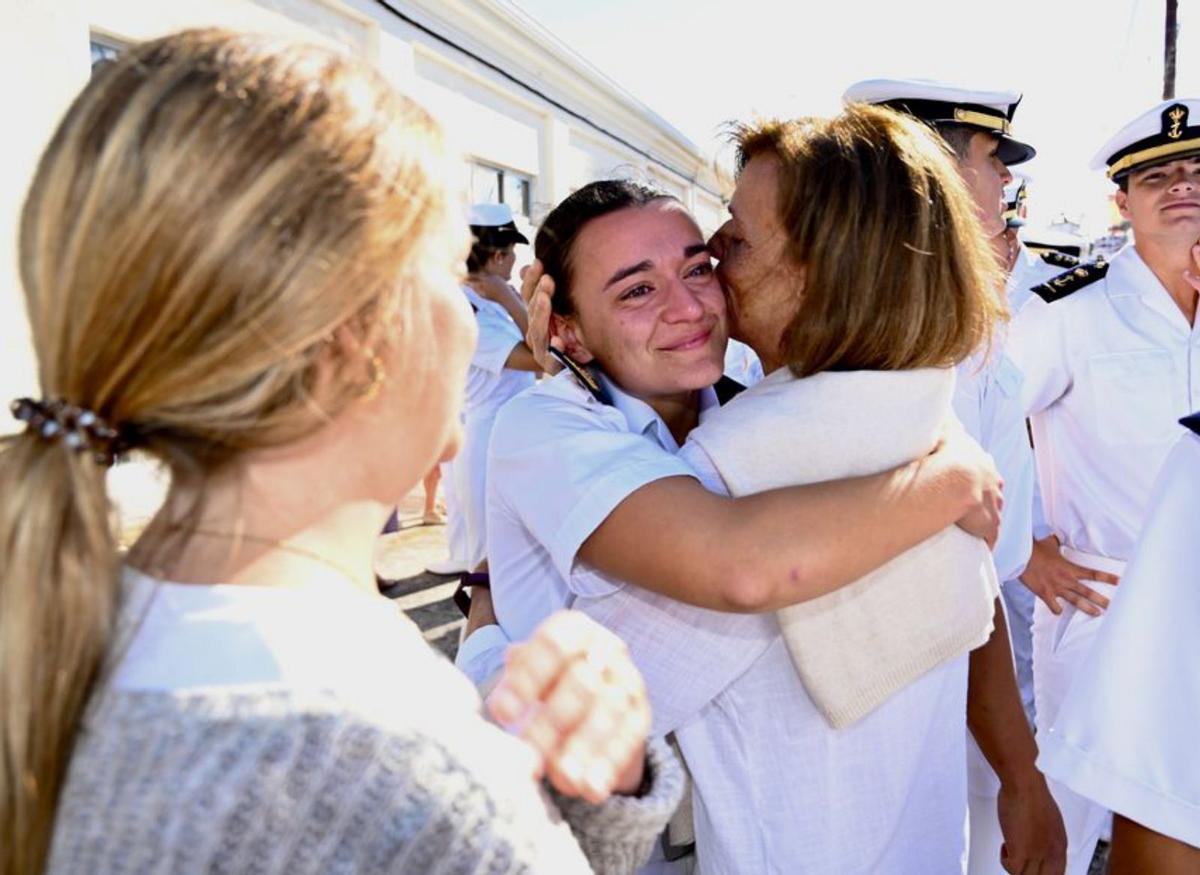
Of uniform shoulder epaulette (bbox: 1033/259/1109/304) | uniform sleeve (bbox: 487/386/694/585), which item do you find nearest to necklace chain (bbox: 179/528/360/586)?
uniform sleeve (bbox: 487/386/694/585)

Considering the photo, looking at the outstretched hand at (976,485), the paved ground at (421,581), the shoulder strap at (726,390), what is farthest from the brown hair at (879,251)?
the paved ground at (421,581)

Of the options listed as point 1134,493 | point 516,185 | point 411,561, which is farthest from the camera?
point 516,185

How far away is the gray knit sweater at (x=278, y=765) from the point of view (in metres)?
0.62

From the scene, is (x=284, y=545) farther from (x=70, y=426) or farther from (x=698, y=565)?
(x=698, y=565)

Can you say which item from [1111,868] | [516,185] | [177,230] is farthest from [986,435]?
[516,185]

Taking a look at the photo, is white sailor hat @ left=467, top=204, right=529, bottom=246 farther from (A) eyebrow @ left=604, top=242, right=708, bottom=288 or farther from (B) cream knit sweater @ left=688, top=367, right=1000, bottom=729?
(B) cream knit sweater @ left=688, top=367, right=1000, bottom=729

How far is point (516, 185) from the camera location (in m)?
11.8

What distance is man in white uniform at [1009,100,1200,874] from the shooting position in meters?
2.87

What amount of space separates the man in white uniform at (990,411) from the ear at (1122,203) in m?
0.56

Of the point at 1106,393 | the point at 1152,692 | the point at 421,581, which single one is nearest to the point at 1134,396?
the point at 1106,393

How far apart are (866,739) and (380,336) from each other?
987 mm

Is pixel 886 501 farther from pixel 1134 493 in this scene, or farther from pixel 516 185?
pixel 516 185

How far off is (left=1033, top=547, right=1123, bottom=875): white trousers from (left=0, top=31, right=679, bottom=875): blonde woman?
96.7 inches

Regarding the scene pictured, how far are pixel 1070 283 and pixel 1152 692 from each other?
231cm
